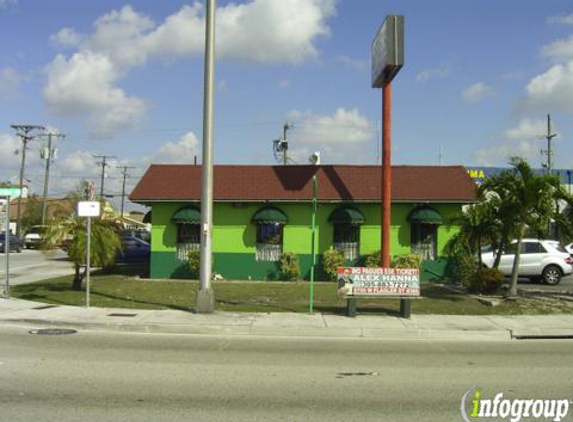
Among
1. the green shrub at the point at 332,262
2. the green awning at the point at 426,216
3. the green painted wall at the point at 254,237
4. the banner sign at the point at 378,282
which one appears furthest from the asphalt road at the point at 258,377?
the green painted wall at the point at 254,237

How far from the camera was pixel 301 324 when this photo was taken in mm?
12773

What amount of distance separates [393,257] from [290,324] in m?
10.7

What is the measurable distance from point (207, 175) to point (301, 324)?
13.5ft

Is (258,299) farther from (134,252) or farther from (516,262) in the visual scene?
(134,252)

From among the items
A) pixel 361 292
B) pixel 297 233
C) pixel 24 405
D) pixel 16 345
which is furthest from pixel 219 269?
pixel 24 405

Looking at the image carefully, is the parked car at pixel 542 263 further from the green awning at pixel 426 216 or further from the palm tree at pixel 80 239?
the palm tree at pixel 80 239

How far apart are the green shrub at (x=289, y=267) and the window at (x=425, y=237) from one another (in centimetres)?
447

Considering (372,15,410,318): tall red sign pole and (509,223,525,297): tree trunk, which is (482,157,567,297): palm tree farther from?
(372,15,410,318): tall red sign pole

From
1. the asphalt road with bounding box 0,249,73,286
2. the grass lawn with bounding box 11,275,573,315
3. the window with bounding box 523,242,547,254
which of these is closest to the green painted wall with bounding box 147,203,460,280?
the grass lawn with bounding box 11,275,573,315

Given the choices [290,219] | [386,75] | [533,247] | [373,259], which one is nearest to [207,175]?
[386,75]

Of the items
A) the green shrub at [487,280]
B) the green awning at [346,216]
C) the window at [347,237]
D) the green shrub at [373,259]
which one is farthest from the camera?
the window at [347,237]

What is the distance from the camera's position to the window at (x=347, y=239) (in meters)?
23.2

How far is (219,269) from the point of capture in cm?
2323

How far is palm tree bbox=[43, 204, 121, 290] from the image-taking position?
56.4ft
